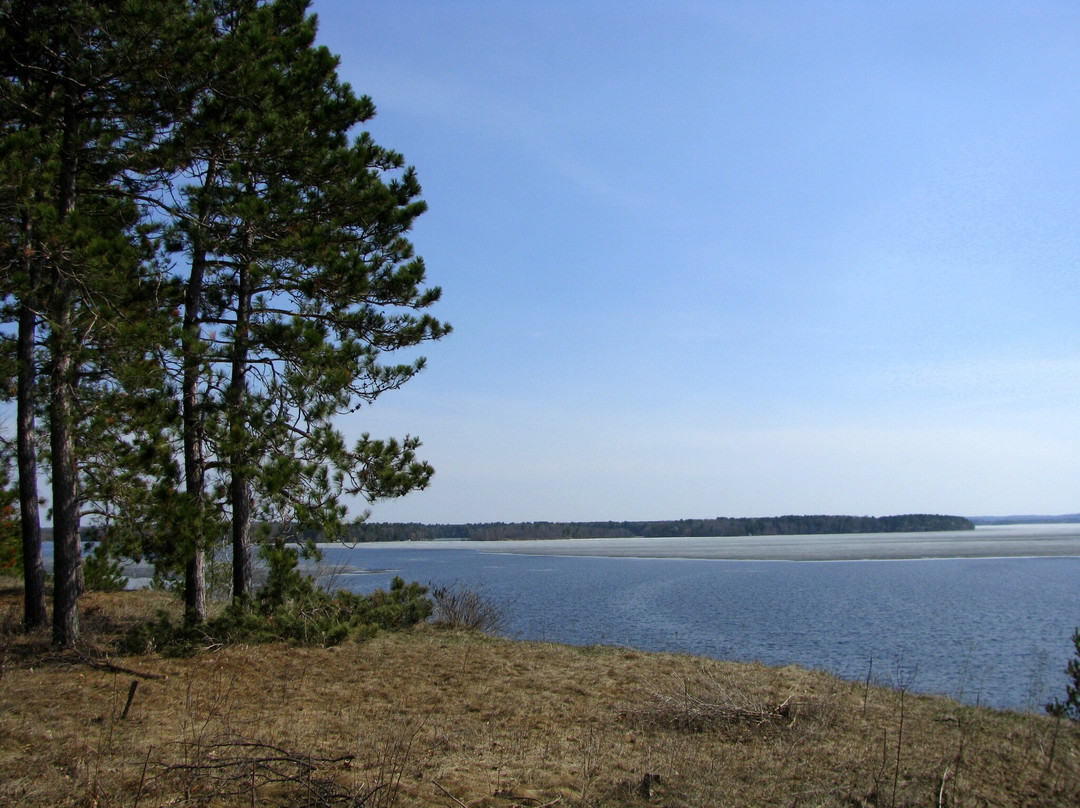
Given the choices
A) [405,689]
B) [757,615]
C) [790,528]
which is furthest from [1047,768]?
[790,528]

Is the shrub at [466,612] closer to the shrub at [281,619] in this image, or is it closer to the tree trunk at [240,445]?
the shrub at [281,619]

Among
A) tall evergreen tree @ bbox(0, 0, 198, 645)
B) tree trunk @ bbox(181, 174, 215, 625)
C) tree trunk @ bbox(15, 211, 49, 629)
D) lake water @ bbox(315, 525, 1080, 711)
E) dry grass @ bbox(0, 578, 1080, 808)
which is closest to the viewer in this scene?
dry grass @ bbox(0, 578, 1080, 808)

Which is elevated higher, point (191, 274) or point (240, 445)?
point (191, 274)

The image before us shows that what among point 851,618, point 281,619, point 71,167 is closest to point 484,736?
point 281,619

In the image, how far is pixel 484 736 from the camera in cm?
708

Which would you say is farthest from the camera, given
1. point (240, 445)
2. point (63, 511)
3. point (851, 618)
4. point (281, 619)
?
point (851, 618)

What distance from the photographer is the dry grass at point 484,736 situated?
5.18 meters

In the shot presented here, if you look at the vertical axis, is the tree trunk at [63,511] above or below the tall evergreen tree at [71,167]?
below

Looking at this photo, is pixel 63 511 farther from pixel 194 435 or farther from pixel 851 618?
→ pixel 851 618

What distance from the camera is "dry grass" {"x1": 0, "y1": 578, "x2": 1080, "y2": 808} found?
5184 millimetres

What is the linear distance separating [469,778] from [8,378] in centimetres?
1106

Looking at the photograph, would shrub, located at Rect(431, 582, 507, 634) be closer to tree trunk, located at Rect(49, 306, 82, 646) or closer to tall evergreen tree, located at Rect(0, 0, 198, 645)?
tree trunk, located at Rect(49, 306, 82, 646)

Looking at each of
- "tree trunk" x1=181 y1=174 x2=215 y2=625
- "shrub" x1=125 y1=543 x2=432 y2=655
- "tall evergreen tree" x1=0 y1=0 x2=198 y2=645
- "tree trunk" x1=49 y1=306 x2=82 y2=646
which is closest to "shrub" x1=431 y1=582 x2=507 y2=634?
"shrub" x1=125 y1=543 x2=432 y2=655

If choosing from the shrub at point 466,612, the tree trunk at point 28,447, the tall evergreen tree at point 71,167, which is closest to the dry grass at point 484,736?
the tree trunk at point 28,447
